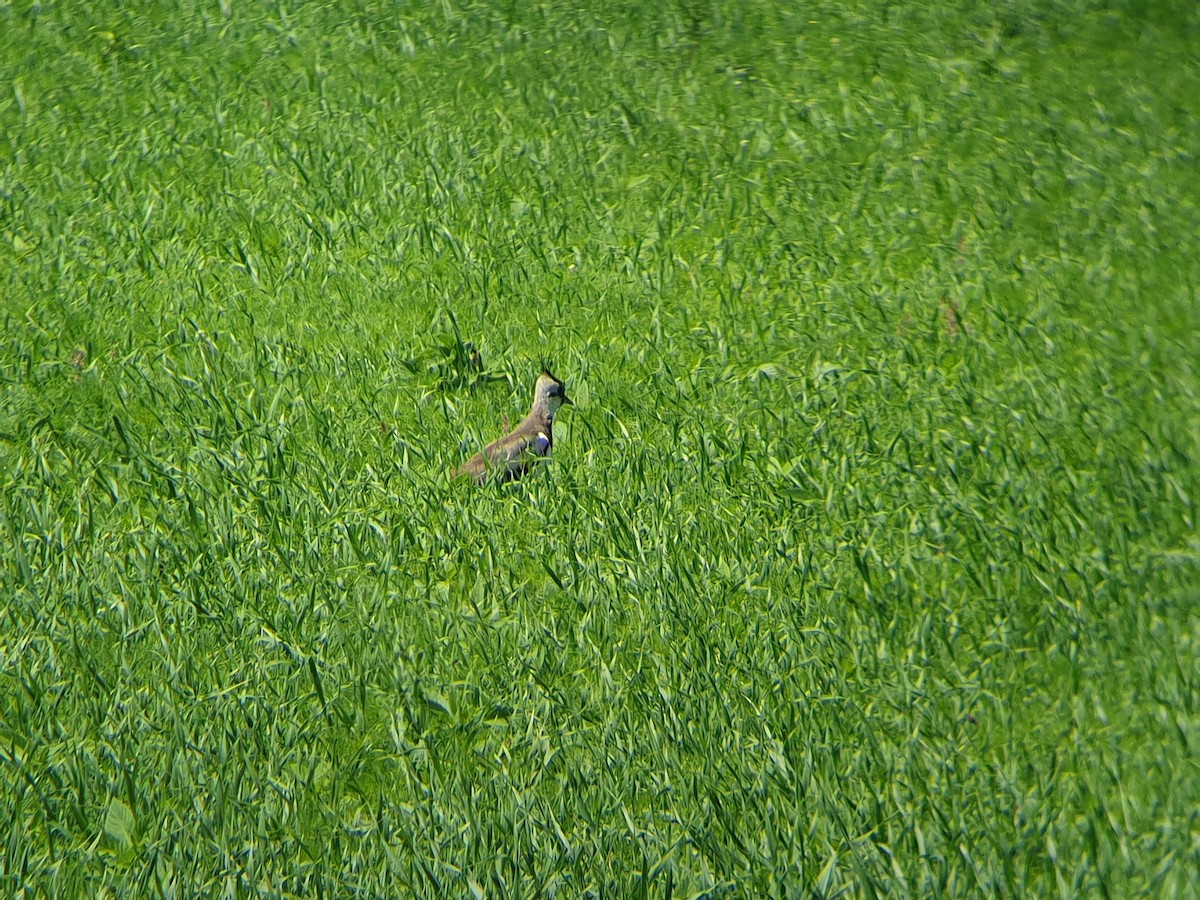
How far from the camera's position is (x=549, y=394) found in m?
4.81

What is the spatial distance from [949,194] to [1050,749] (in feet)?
11.1

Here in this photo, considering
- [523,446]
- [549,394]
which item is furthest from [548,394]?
[523,446]

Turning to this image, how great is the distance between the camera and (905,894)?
316 cm

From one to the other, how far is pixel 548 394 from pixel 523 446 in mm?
298

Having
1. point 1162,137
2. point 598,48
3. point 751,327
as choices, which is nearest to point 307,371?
point 751,327

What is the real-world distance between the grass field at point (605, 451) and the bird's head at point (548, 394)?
115mm

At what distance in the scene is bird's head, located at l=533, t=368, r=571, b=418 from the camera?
189 inches

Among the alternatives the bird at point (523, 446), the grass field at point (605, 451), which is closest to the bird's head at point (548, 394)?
the bird at point (523, 446)

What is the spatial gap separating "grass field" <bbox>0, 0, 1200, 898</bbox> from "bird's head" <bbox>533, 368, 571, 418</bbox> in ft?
0.38

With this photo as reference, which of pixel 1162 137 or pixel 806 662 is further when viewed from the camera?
pixel 1162 137

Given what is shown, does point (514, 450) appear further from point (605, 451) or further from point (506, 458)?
point (605, 451)

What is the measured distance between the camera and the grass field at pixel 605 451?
343 centimetres

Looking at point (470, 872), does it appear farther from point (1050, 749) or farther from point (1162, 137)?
point (1162, 137)

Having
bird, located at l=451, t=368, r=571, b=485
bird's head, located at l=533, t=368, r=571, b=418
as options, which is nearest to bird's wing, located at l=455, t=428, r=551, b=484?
bird, located at l=451, t=368, r=571, b=485
